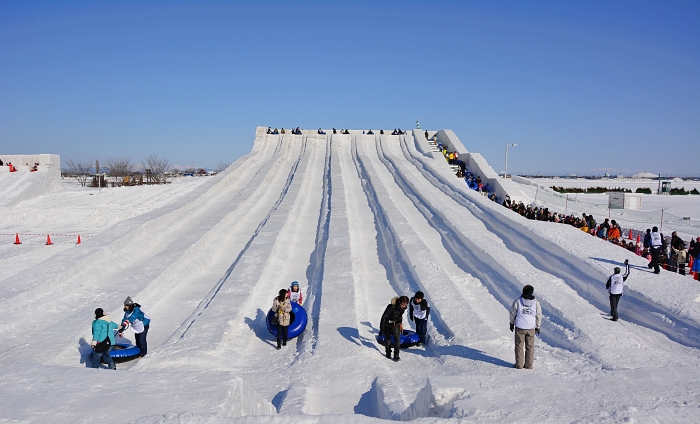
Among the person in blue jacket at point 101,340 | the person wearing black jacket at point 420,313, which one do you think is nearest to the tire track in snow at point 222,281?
the person in blue jacket at point 101,340

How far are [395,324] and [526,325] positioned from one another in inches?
66.8

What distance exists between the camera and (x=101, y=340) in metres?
6.47

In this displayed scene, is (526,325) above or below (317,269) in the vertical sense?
above

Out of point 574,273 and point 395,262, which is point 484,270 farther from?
point 395,262

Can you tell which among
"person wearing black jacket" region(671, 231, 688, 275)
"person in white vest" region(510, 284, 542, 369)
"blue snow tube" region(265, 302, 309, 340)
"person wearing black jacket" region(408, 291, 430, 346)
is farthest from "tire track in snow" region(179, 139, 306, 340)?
"person wearing black jacket" region(671, 231, 688, 275)

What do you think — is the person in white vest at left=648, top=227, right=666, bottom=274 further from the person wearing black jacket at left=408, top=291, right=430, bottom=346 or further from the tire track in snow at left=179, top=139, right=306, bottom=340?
the tire track in snow at left=179, top=139, right=306, bottom=340

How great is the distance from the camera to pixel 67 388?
4145 mm

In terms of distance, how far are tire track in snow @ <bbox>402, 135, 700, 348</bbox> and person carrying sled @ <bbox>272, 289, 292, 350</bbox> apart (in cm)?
432

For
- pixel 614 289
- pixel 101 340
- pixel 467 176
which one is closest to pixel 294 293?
pixel 101 340

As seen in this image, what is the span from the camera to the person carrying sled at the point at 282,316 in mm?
7562

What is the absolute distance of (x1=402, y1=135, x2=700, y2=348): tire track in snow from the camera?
7508 mm

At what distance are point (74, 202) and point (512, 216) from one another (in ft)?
71.0

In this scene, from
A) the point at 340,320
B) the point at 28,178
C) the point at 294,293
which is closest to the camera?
the point at 340,320

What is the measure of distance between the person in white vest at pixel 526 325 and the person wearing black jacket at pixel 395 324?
1.49 meters
